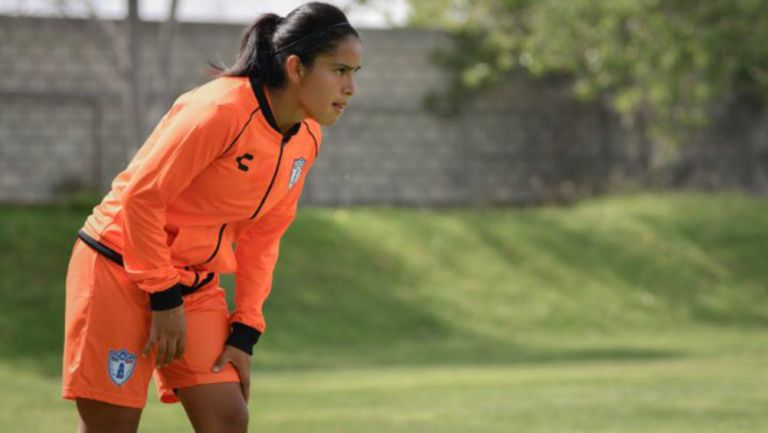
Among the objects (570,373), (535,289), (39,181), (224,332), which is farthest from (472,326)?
(224,332)

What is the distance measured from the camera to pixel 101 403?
541 cm

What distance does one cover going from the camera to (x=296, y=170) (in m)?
5.72

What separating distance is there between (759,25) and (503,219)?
5.46 metres

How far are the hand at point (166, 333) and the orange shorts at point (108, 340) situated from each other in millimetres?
61

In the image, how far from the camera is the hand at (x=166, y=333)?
5.38 meters

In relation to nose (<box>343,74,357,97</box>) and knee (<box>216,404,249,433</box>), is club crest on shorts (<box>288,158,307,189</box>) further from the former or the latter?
knee (<box>216,404,249,433</box>)

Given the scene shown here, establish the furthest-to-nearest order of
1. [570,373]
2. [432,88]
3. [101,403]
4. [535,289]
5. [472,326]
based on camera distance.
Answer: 1. [432,88]
2. [535,289]
3. [472,326]
4. [570,373]
5. [101,403]

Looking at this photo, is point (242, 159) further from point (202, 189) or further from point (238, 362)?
point (238, 362)

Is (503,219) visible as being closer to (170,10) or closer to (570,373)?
(170,10)

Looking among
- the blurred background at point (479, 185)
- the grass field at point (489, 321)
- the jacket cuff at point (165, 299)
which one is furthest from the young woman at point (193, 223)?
the blurred background at point (479, 185)

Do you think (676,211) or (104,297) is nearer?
(104,297)

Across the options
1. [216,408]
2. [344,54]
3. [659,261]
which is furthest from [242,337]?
[659,261]

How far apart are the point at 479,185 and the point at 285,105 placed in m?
24.1

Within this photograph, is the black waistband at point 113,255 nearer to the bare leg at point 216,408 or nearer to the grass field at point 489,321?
the bare leg at point 216,408
